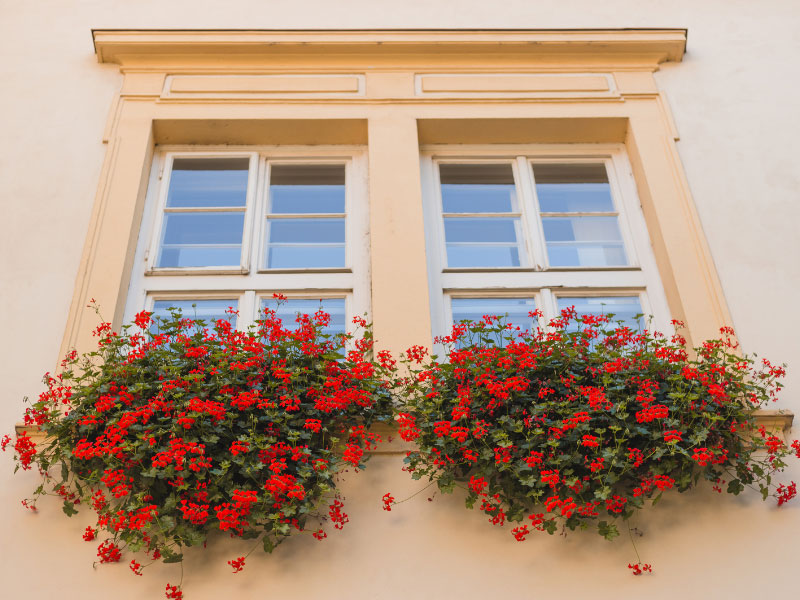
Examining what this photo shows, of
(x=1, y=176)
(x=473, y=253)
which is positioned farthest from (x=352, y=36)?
(x=1, y=176)

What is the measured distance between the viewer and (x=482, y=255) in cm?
544

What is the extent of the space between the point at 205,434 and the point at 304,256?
179cm

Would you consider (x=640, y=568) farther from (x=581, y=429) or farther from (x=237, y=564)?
(x=237, y=564)

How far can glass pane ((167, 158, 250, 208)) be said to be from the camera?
18.6ft

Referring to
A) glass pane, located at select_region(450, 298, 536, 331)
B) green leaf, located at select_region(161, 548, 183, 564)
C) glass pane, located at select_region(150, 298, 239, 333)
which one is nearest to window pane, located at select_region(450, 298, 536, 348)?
glass pane, located at select_region(450, 298, 536, 331)

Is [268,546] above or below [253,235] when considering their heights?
below

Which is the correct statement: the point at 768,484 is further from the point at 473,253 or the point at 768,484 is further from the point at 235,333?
the point at 235,333

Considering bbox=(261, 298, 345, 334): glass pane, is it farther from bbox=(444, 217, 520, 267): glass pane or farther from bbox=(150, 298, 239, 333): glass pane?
bbox=(444, 217, 520, 267): glass pane

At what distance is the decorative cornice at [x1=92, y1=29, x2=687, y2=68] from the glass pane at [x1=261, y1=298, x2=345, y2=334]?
196 centimetres

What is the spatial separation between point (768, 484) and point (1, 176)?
464 centimetres

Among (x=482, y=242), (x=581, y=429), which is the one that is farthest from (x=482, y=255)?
(x=581, y=429)

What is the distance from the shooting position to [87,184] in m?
5.39

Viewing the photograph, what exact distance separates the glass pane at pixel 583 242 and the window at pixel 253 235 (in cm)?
118

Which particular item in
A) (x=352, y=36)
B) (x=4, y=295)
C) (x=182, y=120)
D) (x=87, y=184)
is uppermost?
(x=352, y=36)
